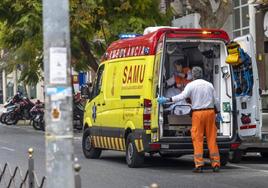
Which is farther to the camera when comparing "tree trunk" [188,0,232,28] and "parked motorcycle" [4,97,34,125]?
"parked motorcycle" [4,97,34,125]

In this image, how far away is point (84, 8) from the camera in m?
22.8

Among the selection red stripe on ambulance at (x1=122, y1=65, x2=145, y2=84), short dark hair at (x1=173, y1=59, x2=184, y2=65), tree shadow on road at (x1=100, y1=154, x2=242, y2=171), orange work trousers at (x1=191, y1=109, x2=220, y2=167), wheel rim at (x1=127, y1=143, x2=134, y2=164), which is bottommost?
tree shadow on road at (x1=100, y1=154, x2=242, y2=171)

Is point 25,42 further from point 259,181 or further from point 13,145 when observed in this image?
point 259,181

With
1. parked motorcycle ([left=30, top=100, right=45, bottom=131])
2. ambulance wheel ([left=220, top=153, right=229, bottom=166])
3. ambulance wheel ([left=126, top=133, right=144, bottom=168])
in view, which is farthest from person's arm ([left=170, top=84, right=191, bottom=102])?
parked motorcycle ([left=30, top=100, right=45, bottom=131])

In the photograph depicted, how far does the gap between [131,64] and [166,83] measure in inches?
32.6

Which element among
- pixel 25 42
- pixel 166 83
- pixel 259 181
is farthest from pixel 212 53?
pixel 25 42

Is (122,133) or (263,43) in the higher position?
(263,43)

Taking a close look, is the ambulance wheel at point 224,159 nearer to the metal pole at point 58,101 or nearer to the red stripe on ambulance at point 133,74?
the red stripe on ambulance at point 133,74

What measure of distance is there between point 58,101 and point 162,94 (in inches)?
302

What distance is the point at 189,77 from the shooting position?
14.0 metres

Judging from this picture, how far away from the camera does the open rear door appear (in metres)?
13.3

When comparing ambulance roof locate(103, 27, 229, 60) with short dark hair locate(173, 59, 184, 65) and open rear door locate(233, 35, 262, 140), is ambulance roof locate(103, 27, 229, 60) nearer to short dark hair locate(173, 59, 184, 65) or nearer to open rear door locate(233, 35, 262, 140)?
open rear door locate(233, 35, 262, 140)

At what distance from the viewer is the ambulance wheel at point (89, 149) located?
15688mm

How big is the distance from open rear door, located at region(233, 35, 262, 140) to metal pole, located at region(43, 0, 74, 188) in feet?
27.7
